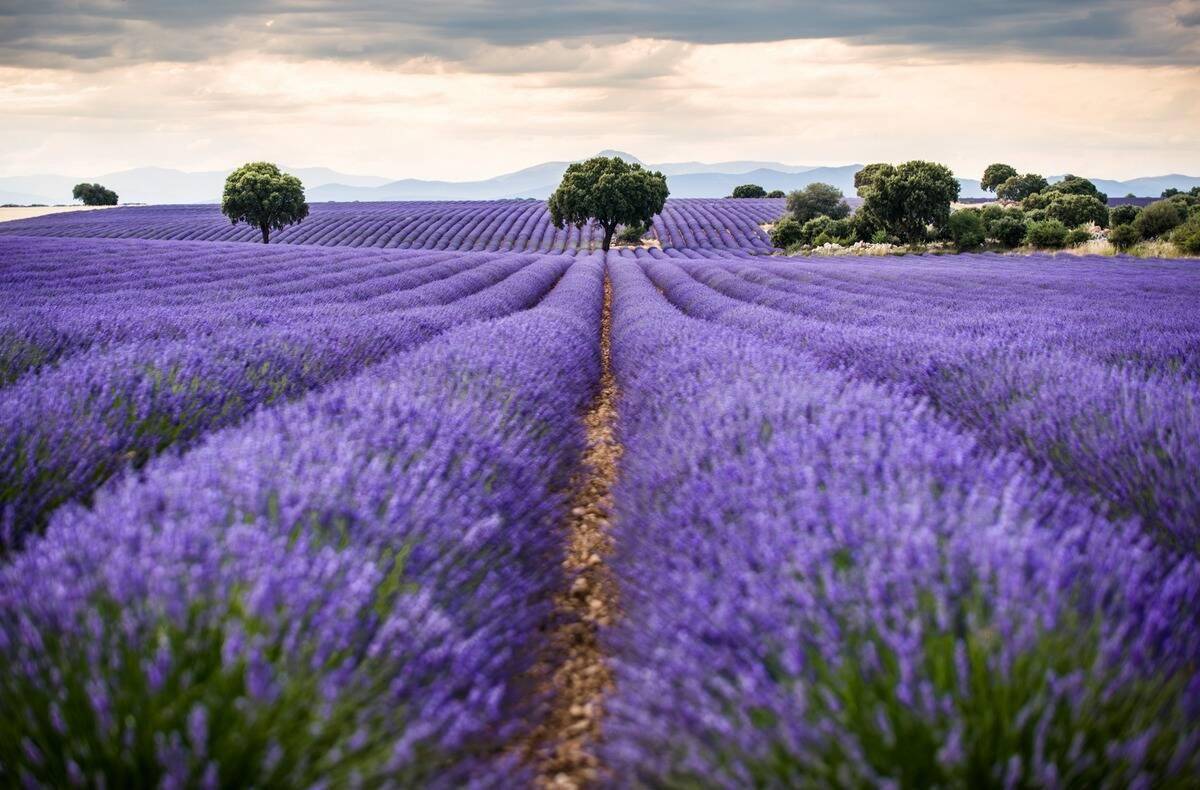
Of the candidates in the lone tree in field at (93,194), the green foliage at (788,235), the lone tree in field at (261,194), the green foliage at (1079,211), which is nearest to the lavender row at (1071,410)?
the lone tree in field at (261,194)

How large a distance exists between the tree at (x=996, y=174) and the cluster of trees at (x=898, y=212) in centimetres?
3966

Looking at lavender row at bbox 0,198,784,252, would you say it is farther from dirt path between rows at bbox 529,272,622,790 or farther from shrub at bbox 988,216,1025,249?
dirt path between rows at bbox 529,272,622,790

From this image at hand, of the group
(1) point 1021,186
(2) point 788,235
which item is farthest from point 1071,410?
(1) point 1021,186

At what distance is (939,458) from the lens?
196cm

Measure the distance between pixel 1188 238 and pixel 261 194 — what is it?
29922mm

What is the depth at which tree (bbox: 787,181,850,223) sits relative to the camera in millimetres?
42344

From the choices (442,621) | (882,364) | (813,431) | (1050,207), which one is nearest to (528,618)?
(442,621)

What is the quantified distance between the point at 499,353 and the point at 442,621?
8.61 feet

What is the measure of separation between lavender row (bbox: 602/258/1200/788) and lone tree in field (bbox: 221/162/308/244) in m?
31.8

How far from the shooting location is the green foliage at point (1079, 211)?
3747cm

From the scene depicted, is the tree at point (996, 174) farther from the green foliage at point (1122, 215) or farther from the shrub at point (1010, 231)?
the shrub at point (1010, 231)

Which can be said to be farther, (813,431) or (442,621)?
(813,431)

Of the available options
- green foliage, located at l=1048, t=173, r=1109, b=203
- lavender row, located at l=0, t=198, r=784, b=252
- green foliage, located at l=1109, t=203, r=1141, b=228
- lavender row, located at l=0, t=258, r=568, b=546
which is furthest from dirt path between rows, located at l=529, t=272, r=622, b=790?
green foliage, located at l=1048, t=173, r=1109, b=203

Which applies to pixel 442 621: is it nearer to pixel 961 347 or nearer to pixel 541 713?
pixel 541 713
